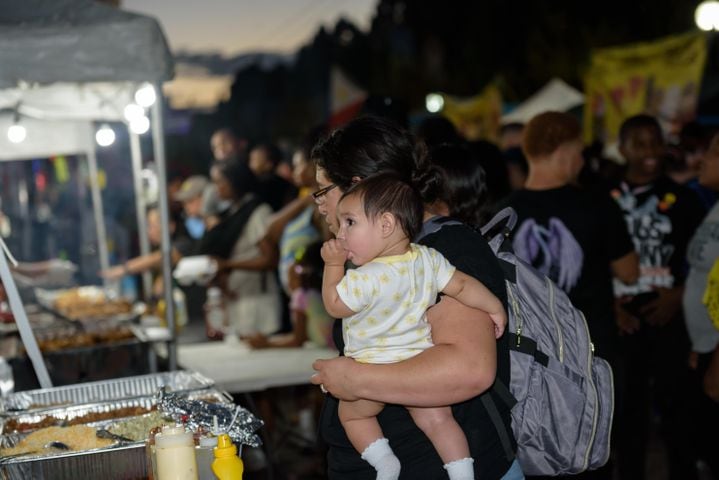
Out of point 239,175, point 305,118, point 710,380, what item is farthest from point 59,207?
point 305,118

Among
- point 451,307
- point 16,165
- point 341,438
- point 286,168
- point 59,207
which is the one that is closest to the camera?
point 451,307

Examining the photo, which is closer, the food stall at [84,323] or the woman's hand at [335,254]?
the woman's hand at [335,254]

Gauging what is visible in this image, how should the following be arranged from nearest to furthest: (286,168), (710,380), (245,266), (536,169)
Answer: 1. (710,380)
2. (536,169)
3. (245,266)
4. (286,168)

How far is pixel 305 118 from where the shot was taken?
62.2 meters

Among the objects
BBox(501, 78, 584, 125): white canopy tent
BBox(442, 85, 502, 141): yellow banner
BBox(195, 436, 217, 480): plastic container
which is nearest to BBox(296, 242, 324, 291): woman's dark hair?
BBox(195, 436, 217, 480): plastic container

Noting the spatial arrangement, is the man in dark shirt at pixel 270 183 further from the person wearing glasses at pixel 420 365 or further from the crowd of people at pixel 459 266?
the person wearing glasses at pixel 420 365

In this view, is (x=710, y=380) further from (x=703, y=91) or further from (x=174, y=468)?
(x=703, y=91)

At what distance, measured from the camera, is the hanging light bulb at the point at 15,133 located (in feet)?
19.4

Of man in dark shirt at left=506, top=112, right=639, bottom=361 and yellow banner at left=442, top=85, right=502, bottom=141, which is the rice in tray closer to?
man in dark shirt at left=506, top=112, right=639, bottom=361

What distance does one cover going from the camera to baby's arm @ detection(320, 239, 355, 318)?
215 centimetres

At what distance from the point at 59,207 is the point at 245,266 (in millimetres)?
2891

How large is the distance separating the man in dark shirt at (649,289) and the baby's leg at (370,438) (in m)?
3.04

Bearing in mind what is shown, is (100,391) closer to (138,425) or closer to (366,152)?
(138,425)

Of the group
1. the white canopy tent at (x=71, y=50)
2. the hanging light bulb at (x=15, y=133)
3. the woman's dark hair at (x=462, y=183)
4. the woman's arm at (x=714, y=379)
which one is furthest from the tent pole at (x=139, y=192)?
the woman's arm at (x=714, y=379)
